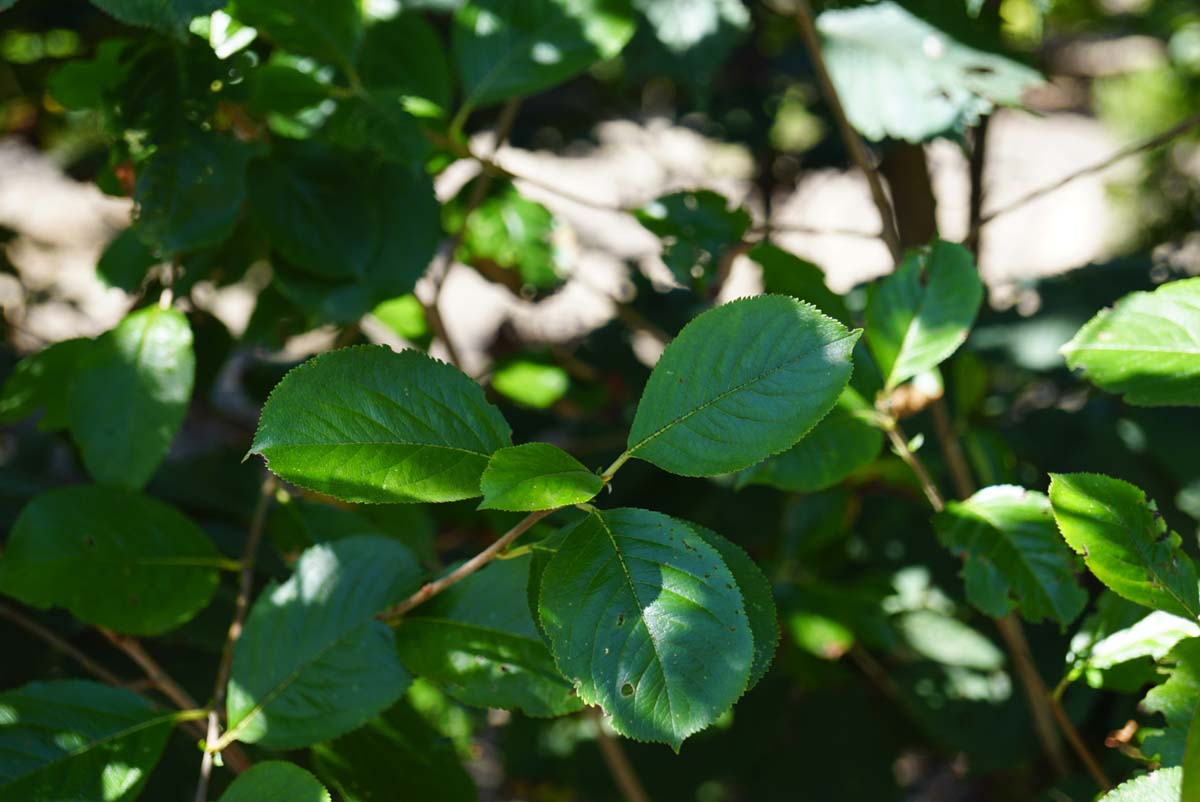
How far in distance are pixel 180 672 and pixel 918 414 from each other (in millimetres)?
860

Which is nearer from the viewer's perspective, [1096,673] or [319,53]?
[1096,673]

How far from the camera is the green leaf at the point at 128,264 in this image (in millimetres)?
936

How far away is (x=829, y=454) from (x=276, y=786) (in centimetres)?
41

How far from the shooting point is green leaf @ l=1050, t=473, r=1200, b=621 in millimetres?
589

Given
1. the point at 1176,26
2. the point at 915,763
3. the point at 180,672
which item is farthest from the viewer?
the point at 915,763

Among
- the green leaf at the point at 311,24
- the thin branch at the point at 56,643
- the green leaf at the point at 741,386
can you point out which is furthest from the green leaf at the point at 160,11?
the thin branch at the point at 56,643

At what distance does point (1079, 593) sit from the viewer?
72 cm

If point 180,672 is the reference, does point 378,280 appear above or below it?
above

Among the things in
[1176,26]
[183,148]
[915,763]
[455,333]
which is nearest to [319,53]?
[183,148]

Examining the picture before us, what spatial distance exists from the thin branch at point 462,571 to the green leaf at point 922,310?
0.28m

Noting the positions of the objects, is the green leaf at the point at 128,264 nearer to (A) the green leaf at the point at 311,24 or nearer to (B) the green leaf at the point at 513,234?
(A) the green leaf at the point at 311,24

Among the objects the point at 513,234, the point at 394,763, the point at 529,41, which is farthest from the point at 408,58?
the point at 394,763

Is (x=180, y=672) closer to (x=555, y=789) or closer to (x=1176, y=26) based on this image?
(x=555, y=789)

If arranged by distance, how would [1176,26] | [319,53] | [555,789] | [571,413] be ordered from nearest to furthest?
[319,53] < [571,413] < [555,789] < [1176,26]
